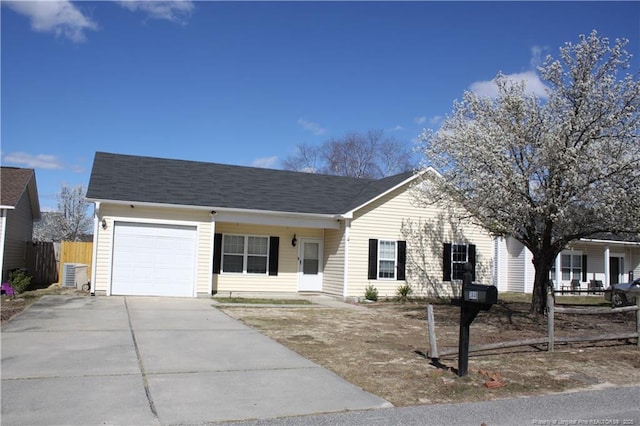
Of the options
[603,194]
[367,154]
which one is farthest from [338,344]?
[367,154]

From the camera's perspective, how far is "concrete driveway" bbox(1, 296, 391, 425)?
5750mm

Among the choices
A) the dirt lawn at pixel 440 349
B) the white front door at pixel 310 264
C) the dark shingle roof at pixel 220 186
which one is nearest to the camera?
the dirt lawn at pixel 440 349

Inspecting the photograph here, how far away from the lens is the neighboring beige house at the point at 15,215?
17562mm

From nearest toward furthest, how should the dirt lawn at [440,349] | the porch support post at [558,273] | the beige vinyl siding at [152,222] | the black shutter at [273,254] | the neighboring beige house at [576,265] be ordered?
1. the dirt lawn at [440,349]
2. the beige vinyl siding at [152,222]
3. the black shutter at [273,254]
4. the neighboring beige house at [576,265]
5. the porch support post at [558,273]

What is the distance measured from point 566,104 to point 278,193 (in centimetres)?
1096

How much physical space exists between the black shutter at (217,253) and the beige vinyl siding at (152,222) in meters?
1.23

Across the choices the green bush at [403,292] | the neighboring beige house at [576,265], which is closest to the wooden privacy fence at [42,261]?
the green bush at [403,292]

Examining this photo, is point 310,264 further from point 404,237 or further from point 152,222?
point 152,222

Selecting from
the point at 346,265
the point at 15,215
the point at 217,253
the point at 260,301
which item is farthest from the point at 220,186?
the point at 15,215

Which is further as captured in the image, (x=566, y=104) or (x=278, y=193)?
(x=278, y=193)

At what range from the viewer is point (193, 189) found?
18641 mm

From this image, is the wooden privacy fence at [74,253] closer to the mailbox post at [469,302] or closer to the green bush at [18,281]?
the green bush at [18,281]

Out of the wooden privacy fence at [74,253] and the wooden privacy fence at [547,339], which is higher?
the wooden privacy fence at [74,253]

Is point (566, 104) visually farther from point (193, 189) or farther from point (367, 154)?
point (367, 154)
